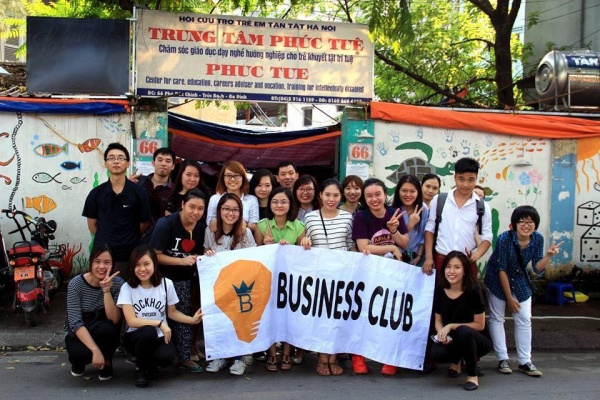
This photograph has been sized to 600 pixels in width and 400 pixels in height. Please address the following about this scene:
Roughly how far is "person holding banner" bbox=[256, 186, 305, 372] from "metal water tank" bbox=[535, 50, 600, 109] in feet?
18.4

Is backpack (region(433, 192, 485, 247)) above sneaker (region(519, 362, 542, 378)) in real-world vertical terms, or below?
above

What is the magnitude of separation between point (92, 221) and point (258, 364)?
2.08 meters

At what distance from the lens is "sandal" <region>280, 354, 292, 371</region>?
5.74 m

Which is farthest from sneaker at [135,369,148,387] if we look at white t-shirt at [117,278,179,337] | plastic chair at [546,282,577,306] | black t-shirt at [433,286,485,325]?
plastic chair at [546,282,577,306]

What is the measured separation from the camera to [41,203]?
856 centimetres

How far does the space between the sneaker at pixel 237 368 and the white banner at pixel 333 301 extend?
171 mm

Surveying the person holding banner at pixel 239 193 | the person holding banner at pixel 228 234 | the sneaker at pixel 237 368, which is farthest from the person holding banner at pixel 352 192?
the sneaker at pixel 237 368

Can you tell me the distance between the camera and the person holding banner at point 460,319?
535 centimetres

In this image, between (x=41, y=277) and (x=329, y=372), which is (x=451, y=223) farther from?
(x=41, y=277)

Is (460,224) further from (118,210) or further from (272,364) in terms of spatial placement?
(118,210)

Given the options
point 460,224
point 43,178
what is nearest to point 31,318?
point 43,178

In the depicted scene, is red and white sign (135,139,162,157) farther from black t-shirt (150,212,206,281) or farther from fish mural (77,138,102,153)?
black t-shirt (150,212,206,281)

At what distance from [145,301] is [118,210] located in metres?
1.19

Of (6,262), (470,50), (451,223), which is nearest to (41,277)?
(6,262)
